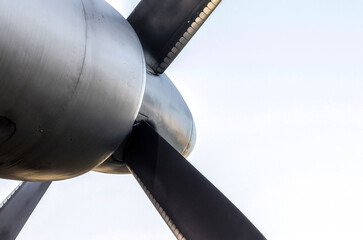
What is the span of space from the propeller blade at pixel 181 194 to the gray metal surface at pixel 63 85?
17.1 inches

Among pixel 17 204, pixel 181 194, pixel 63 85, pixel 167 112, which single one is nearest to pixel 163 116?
pixel 167 112

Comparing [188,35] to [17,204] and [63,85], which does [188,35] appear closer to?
[63,85]

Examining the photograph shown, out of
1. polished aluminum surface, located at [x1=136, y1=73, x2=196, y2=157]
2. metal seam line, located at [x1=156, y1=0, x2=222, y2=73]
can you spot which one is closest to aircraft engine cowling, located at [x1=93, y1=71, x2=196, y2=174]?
polished aluminum surface, located at [x1=136, y1=73, x2=196, y2=157]

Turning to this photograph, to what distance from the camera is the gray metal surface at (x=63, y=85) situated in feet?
5.40

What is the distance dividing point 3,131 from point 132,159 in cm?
116

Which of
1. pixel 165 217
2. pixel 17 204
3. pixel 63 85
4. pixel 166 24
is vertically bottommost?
pixel 17 204

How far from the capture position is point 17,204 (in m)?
4.85

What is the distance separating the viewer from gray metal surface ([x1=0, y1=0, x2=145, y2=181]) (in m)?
1.64

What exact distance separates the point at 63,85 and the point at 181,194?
1074 millimetres

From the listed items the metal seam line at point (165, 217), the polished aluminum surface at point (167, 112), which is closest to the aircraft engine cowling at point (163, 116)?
the polished aluminum surface at point (167, 112)

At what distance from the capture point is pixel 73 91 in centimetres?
186

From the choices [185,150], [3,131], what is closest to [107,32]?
[3,131]

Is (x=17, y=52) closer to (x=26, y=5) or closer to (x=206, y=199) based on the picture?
(x=26, y=5)

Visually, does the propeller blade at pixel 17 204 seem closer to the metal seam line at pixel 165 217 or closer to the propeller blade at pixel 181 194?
the propeller blade at pixel 181 194
